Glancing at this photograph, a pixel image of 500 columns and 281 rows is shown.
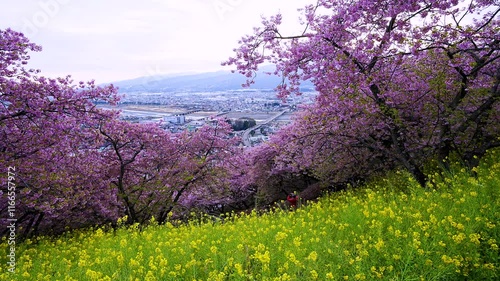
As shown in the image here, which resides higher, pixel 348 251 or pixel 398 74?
pixel 398 74

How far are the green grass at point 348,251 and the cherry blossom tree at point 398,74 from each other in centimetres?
209

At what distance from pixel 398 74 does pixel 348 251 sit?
776 cm

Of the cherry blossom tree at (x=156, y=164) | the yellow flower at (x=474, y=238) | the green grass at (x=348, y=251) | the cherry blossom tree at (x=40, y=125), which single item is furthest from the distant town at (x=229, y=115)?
the yellow flower at (x=474, y=238)

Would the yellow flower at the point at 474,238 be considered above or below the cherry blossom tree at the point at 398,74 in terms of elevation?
below

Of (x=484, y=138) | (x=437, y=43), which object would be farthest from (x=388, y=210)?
(x=484, y=138)

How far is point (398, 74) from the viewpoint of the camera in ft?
38.0

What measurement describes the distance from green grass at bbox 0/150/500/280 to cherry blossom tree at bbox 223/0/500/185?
209 cm

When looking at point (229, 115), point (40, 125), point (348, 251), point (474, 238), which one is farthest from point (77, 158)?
point (229, 115)

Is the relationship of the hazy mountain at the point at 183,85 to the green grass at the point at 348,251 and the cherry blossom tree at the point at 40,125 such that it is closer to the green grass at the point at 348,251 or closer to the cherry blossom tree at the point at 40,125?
the cherry blossom tree at the point at 40,125

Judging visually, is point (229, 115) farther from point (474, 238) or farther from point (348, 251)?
point (474, 238)

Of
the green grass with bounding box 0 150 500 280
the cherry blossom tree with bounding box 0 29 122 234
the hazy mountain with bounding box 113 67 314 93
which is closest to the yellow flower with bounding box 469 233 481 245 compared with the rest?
the green grass with bounding box 0 150 500 280

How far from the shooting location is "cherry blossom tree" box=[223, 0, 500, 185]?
8.84 metres

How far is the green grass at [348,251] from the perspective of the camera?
4961mm

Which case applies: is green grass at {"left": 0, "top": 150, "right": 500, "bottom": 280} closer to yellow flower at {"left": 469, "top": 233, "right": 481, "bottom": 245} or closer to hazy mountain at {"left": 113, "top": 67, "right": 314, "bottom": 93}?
yellow flower at {"left": 469, "top": 233, "right": 481, "bottom": 245}
